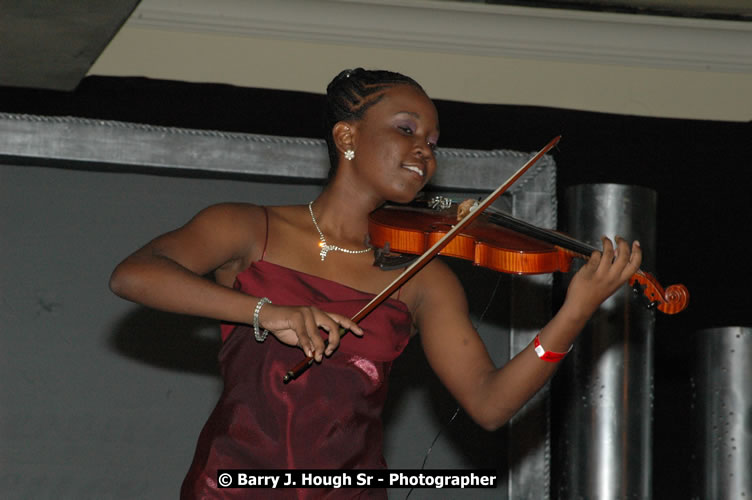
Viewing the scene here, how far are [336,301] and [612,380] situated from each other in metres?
0.91

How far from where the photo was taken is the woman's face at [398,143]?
1.97 metres

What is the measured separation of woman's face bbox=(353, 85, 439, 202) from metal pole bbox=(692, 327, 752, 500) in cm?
94

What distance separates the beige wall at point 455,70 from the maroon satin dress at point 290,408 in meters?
1.60

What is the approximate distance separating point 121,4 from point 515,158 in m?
1.02

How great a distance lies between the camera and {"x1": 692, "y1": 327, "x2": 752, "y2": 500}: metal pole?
257 centimetres

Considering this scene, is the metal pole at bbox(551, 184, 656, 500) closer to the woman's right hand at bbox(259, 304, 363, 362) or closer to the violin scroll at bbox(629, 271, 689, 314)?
the violin scroll at bbox(629, 271, 689, 314)

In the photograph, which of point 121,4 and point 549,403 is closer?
point 121,4

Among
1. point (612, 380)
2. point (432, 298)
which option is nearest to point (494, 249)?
point (432, 298)

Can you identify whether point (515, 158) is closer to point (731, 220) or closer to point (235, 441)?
point (731, 220)

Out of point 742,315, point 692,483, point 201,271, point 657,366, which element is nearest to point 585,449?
point 692,483

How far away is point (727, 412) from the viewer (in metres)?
2.59

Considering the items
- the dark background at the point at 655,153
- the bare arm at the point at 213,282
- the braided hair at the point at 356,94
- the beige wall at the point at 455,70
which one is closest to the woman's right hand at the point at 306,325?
the bare arm at the point at 213,282

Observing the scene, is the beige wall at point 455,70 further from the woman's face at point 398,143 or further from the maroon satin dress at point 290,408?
the maroon satin dress at point 290,408

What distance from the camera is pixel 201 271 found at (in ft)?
6.24
